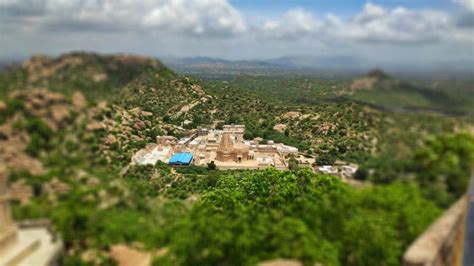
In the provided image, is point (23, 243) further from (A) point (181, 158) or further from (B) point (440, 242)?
(A) point (181, 158)

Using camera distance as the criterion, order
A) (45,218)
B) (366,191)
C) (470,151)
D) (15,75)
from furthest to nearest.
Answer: (15,75)
(45,218)
(366,191)
(470,151)

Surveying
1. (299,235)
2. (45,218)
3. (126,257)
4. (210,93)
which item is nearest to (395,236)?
(299,235)

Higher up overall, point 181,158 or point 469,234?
point 469,234

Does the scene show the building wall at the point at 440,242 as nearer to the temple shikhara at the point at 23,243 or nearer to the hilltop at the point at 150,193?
the hilltop at the point at 150,193

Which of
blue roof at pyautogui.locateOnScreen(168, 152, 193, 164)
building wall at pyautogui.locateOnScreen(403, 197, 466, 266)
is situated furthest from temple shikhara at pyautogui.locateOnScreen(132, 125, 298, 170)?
building wall at pyautogui.locateOnScreen(403, 197, 466, 266)

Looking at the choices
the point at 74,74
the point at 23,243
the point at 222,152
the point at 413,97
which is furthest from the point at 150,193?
the point at 222,152

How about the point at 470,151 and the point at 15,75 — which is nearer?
the point at 470,151

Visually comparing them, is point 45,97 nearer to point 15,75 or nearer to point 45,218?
point 15,75
